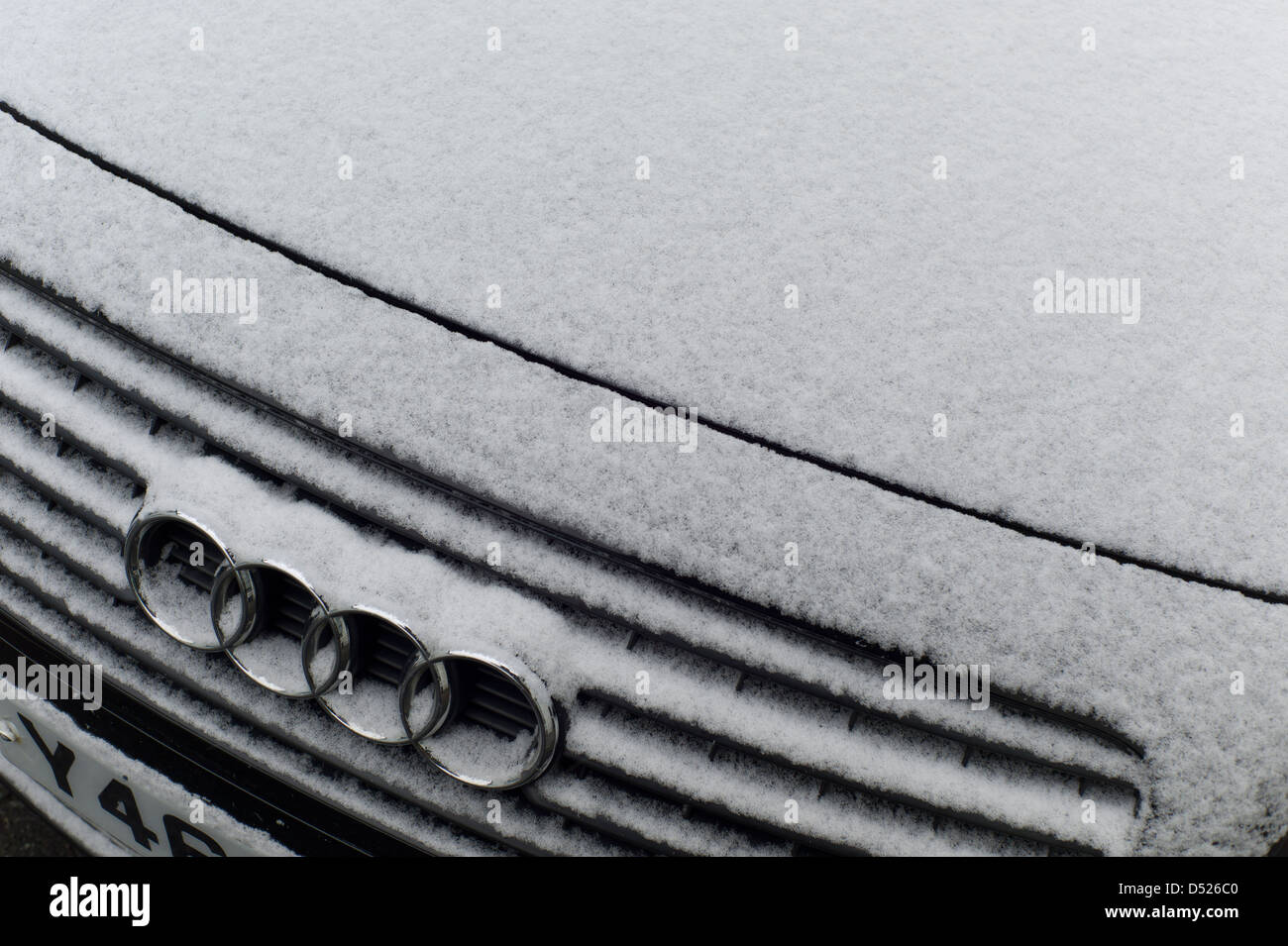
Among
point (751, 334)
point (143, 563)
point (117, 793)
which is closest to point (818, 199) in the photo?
point (751, 334)

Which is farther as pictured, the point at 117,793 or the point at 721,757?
the point at 117,793

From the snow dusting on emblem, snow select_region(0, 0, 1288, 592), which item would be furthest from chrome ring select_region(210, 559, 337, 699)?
snow select_region(0, 0, 1288, 592)

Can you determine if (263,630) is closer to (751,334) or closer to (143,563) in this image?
(143,563)

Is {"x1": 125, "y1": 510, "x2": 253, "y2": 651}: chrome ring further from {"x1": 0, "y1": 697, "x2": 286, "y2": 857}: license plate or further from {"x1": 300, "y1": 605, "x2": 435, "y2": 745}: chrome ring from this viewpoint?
{"x1": 0, "y1": 697, "x2": 286, "y2": 857}: license plate

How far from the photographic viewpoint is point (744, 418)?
1146 millimetres

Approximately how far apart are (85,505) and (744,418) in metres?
0.87

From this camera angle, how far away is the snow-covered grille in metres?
1.07

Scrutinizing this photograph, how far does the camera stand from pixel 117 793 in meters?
1.36

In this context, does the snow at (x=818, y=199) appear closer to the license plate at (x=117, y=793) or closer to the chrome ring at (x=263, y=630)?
the chrome ring at (x=263, y=630)

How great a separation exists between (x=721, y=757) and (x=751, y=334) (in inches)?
19.9
